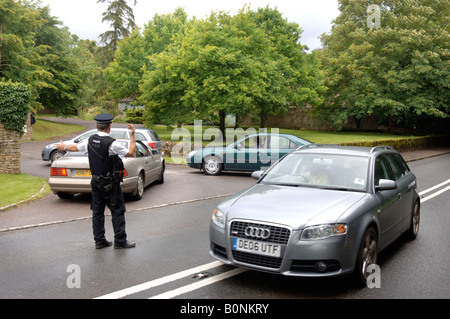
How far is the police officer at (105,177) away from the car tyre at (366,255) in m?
3.31

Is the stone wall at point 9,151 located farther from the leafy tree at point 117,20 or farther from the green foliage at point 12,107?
the leafy tree at point 117,20

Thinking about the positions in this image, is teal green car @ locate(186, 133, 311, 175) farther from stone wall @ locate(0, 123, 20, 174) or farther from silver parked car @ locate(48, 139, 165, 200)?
stone wall @ locate(0, 123, 20, 174)

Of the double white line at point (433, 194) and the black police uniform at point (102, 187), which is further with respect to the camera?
the double white line at point (433, 194)

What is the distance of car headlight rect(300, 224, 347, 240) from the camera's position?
4508 millimetres

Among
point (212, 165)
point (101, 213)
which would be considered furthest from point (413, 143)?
point (101, 213)

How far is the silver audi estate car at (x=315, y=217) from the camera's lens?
4.52 metres

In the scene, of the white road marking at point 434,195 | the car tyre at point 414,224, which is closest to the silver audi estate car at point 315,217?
the car tyre at point 414,224

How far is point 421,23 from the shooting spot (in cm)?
3516

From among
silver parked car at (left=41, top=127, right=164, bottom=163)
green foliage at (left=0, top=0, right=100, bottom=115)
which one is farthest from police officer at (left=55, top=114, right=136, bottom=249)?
green foliage at (left=0, top=0, right=100, bottom=115)

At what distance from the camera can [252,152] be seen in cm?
1495

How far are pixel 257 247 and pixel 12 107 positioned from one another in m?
11.0

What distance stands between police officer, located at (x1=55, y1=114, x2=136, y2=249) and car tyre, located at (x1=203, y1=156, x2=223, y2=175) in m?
9.16

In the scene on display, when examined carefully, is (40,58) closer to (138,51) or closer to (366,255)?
(138,51)
